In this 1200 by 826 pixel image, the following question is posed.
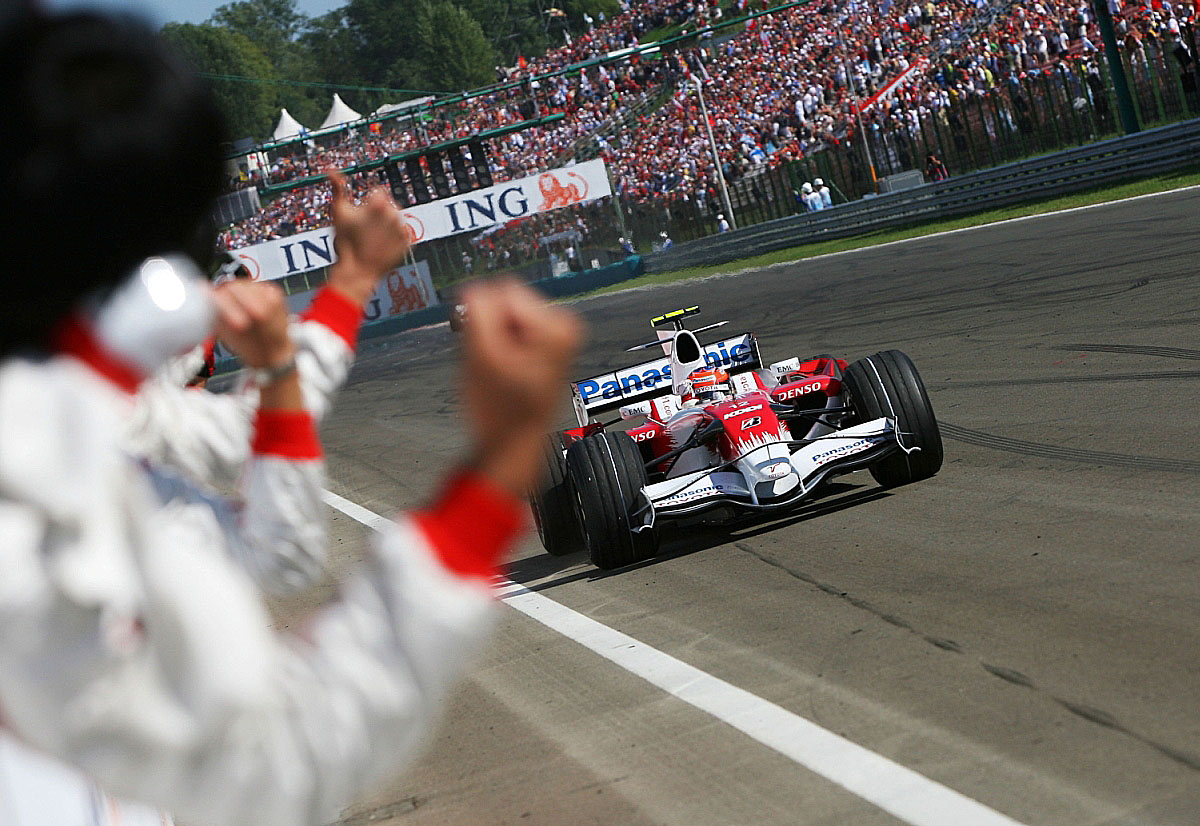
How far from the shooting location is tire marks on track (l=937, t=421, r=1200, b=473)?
23.2 feet

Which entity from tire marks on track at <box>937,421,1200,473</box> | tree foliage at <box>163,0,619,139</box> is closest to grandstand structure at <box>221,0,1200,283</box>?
tire marks on track at <box>937,421,1200,473</box>

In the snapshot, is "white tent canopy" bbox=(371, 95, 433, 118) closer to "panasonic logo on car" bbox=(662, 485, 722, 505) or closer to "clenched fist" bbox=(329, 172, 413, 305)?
"panasonic logo on car" bbox=(662, 485, 722, 505)

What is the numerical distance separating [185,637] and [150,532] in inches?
3.7

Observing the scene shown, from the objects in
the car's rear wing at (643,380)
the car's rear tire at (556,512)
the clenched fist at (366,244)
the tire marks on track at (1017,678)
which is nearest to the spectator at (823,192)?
the car's rear wing at (643,380)

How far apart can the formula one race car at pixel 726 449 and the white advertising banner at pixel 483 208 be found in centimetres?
3333

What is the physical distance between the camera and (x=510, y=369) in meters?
1.16

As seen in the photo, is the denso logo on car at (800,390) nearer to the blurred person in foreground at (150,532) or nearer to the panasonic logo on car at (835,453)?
the panasonic logo on car at (835,453)

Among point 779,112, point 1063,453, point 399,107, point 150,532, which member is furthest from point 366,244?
point 399,107

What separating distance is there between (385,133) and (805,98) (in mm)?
15090

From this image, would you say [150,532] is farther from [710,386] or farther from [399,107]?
[399,107]

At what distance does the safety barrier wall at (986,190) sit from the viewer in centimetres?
2258

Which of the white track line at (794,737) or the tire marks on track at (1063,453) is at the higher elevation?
the white track line at (794,737)

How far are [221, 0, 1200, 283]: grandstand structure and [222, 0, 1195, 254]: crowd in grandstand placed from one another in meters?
0.07

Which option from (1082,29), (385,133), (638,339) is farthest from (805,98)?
(638,339)
